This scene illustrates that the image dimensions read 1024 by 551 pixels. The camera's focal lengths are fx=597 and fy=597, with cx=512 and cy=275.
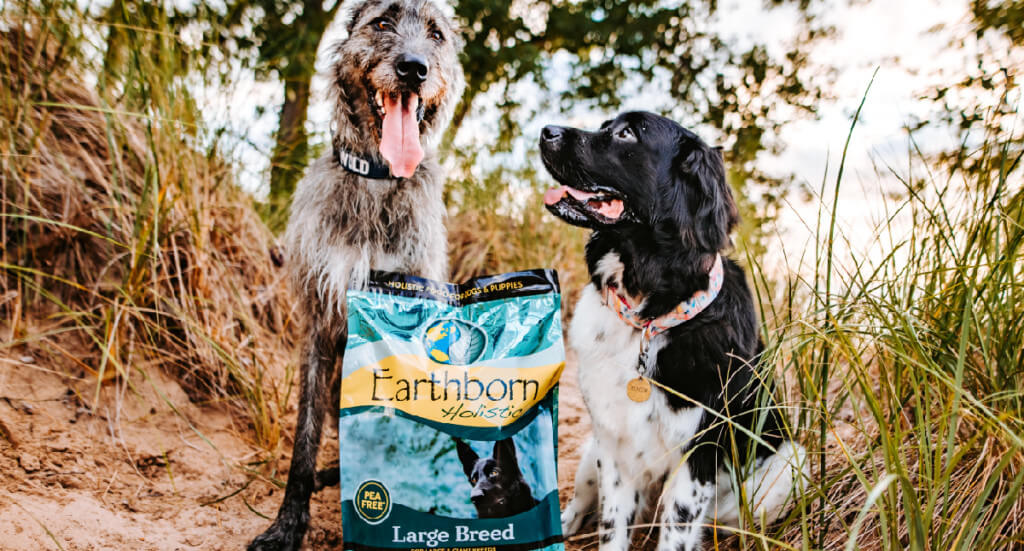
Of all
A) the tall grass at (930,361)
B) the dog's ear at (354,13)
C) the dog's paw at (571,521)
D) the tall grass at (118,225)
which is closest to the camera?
the tall grass at (930,361)

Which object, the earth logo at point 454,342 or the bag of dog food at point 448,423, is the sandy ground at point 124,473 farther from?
the earth logo at point 454,342

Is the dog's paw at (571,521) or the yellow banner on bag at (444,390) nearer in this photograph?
the yellow banner on bag at (444,390)

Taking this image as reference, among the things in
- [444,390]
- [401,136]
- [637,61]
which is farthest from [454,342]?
[637,61]

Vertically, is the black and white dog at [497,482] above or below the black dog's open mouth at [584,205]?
below

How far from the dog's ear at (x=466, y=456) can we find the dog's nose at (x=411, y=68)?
124 centimetres

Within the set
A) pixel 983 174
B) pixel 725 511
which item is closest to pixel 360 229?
pixel 725 511

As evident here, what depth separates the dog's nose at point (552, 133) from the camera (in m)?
2.01

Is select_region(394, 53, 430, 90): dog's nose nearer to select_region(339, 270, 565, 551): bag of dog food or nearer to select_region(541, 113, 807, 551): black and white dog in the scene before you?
select_region(541, 113, 807, 551): black and white dog

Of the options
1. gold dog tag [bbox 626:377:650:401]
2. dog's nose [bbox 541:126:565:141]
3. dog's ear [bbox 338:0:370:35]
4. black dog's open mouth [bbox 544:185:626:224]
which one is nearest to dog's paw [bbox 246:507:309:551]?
gold dog tag [bbox 626:377:650:401]

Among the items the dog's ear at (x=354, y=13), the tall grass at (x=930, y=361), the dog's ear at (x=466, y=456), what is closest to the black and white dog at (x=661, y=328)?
the tall grass at (x=930, y=361)

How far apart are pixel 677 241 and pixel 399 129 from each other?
1027 mm

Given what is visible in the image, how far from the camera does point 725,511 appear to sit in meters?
1.97

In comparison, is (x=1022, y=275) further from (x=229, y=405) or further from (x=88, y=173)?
(x=88, y=173)

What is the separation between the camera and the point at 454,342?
1.91m
